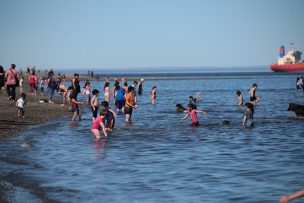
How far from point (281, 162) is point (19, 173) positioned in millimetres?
6696

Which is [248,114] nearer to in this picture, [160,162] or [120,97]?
[120,97]

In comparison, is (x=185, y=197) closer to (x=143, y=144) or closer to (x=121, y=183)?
(x=121, y=183)

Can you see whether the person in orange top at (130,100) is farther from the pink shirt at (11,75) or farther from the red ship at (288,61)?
the red ship at (288,61)

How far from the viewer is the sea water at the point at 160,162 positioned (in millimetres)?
10352

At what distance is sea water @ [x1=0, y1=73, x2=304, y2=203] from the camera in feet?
34.0

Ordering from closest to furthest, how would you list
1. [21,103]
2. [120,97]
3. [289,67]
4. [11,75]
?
[21,103], [11,75], [120,97], [289,67]

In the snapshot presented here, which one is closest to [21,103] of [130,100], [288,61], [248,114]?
[130,100]

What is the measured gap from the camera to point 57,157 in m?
14.5

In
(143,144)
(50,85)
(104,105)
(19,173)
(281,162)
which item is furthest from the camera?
(50,85)

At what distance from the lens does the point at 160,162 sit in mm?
13734

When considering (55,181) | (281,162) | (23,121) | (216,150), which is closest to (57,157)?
(55,181)

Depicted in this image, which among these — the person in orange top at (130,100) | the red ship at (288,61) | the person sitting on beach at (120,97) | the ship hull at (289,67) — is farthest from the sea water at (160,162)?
the red ship at (288,61)

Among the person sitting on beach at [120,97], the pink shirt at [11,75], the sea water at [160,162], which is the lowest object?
the sea water at [160,162]

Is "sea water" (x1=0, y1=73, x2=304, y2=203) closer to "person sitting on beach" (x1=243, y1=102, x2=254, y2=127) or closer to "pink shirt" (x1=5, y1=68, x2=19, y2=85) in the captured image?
"person sitting on beach" (x1=243, y1=102, x2=254, y2=127)
